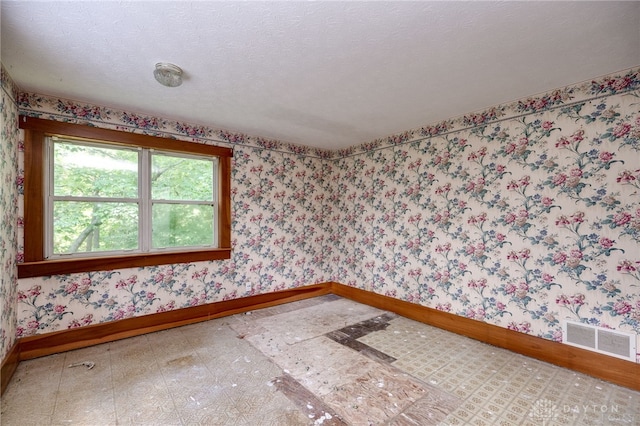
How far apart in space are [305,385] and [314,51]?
2.27m

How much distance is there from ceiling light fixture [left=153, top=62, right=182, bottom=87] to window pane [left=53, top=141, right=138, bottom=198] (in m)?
1.21

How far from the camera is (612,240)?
6.66 ft

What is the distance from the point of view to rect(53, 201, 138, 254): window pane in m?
2.51

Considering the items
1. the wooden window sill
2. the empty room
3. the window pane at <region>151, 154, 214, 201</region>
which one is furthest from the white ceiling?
the wooden window sill

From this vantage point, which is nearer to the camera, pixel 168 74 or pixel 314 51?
pixel 314 51

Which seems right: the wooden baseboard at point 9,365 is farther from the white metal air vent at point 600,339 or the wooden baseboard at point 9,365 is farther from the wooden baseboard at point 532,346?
the white metal air vent at point 600,339

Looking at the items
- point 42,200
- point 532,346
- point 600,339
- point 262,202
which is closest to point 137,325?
point 42,200

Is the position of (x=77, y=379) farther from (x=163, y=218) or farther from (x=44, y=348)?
(x=163, y=218)

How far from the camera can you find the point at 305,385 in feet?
6.42

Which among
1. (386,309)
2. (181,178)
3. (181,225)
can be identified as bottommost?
(386,309)

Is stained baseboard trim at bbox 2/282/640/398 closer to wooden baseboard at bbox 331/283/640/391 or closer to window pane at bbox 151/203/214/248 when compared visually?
wooden baseboard at bbox 331/283/640/391

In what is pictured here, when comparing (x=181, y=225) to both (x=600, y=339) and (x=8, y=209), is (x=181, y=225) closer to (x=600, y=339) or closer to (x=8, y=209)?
(x=8, y=209)

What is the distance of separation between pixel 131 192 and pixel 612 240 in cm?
423

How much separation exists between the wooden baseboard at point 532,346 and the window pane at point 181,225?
2470mm
